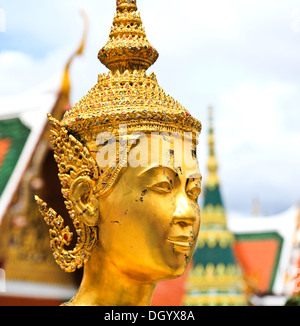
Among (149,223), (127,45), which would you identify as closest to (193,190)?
(149,223)

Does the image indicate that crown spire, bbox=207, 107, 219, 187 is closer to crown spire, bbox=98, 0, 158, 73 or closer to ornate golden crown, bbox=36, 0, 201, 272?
crown spire, bbox=98, 0, 158, 73

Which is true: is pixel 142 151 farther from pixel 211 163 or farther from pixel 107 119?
pixel 211 163

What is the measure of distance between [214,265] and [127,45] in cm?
860

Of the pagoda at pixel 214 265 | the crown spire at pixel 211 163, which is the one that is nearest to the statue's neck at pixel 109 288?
the pagoda at pixel 214 265

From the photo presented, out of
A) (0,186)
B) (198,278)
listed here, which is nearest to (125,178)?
(0,186)

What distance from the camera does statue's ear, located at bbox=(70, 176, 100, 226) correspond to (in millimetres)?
3020

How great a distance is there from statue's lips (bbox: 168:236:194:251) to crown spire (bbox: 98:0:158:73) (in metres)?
0.89

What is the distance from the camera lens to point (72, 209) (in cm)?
307

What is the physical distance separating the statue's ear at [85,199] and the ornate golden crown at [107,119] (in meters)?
0.02

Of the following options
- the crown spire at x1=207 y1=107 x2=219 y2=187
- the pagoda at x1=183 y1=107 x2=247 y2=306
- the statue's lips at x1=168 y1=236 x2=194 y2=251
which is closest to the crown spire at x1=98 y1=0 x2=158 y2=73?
the statue's lips at x1=168 y1=236 x2=194 y2=251

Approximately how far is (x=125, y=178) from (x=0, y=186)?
3.82 metres

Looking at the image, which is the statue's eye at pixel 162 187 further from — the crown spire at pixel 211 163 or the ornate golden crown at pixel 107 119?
the crown spire at pixel 211 163

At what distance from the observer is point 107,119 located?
303 centimetres
